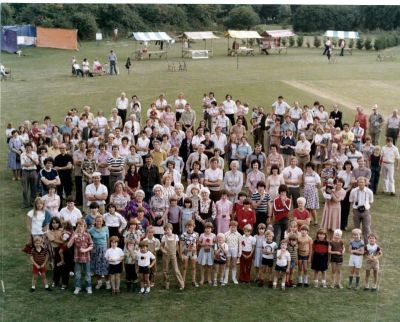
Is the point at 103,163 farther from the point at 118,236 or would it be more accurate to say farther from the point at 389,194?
the point at 389,194

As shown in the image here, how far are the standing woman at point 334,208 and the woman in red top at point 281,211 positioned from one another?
128cm

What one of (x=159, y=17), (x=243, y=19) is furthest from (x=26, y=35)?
(x=243, y=19)

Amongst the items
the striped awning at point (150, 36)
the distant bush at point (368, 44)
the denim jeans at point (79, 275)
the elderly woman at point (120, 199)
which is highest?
the striped awning at point (150, 36)

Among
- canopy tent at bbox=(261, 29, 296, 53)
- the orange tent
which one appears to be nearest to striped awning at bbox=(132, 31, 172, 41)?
the orange tent

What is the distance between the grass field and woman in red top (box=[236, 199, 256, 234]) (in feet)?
3.97

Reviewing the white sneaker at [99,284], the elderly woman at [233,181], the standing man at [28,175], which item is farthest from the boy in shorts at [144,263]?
the standing man at [28,175]

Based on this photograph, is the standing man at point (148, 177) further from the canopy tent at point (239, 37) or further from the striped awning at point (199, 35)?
the striped awning at point (199, 35)

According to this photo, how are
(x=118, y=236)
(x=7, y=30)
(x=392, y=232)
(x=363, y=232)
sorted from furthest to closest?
1. (x=7, y=30)
2. (x=392, y=232)
3. (x=363, y=232)
4. (x=118, y=236)

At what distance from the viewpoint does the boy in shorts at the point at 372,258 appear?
10492mm

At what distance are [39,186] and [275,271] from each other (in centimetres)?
656

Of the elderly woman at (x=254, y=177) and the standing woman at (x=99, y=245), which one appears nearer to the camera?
the standing woman at (x=99, y=245)

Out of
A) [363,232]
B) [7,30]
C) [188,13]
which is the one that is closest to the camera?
[363,232]

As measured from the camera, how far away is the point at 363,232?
12.4 m

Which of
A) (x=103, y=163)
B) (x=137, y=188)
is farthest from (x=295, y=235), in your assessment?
(x=103, y=163)
